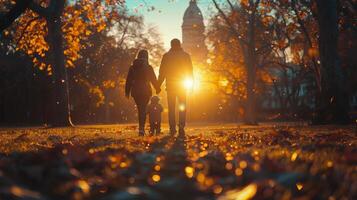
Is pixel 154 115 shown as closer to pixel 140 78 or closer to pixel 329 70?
pixel 140 78

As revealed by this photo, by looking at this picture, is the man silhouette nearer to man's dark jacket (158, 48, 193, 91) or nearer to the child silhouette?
man's dark jacket (158, 48, 193, 91)

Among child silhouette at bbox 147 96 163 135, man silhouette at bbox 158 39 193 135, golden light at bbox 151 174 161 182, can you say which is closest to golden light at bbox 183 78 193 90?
man silhouette at bbox 158 39 193 135

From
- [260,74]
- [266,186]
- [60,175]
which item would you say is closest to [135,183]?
[60,175]

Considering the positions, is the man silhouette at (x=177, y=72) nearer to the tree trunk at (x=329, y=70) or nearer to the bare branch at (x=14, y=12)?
the bare branch at (x=14, y=12)

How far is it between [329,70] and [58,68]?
14726 millimetres

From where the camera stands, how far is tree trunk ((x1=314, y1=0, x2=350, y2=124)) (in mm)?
18422

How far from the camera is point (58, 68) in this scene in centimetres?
2797

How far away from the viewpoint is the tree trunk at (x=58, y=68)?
26.4 meters

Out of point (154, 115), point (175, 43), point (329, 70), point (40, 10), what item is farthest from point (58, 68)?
point (175, 43)

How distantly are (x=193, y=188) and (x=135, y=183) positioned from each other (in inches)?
20.1

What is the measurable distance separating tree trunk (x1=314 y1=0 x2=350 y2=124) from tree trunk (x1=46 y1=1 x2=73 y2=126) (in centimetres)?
1320

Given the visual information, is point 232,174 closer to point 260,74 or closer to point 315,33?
point 315,33

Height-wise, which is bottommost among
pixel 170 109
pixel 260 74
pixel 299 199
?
pixel 299 199

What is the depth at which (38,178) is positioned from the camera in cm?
323
